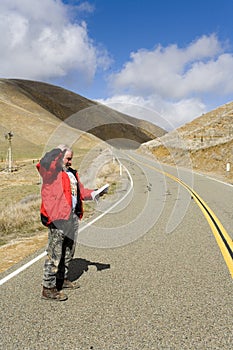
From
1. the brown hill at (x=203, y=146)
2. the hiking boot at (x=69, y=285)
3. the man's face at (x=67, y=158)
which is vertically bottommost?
the hiking boot at (x=69, y=285)

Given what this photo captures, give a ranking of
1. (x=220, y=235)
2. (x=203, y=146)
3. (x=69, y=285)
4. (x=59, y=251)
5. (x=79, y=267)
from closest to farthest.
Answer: (x=59, y=251) < (x=69, y=285) < (x=79, y=267) < (x=220, y=235) < (x=203, y=146)

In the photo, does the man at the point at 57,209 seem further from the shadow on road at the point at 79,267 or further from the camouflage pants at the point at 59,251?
the shadow on road at the point at 79,267

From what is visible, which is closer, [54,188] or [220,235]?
[54,188]

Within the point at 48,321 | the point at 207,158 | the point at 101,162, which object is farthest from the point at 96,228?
the point at 207,158

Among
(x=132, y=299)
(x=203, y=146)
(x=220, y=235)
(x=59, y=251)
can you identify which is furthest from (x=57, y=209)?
(x=203, y=146)

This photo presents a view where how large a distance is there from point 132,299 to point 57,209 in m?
1.56

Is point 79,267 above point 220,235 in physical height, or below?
below

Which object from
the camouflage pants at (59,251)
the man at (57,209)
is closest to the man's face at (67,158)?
the man at (57,209)

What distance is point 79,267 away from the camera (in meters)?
6.23

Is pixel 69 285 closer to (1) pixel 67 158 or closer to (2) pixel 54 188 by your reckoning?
(2) pixel 54 188

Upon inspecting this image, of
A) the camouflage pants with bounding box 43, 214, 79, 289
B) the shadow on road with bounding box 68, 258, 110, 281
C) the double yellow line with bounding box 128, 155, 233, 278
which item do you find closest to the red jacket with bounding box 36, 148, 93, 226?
the camouflage pants with bounding box 43, 214, 79, 289

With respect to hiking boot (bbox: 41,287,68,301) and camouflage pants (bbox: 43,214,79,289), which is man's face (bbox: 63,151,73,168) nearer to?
camouflage pants (bbox: 43,214,79,289)

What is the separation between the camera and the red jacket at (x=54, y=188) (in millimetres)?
4820

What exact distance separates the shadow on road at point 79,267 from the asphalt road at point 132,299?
2cm
